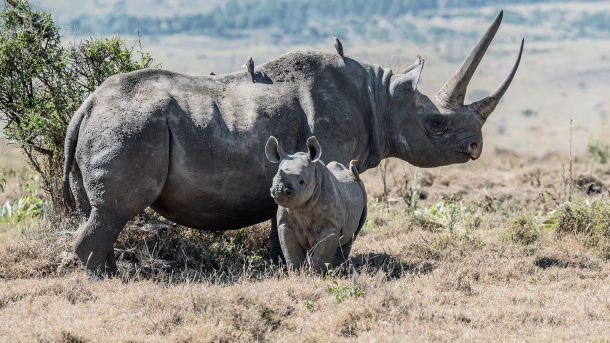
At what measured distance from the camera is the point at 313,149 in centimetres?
662

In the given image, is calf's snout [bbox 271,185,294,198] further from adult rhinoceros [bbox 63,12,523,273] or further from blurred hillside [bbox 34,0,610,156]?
blurred hillside [bbox 34,0,610,156]

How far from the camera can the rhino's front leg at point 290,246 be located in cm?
687

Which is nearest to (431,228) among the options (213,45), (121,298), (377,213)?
(377,213)

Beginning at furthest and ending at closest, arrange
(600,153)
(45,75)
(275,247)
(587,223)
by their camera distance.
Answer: (600,153) → (587,223) → (45,75) → (275,247)

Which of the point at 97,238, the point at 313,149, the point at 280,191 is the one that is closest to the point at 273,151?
the point at 313,149

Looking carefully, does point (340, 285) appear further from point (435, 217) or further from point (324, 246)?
point (435, 217)

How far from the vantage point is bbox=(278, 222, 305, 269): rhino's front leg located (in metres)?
6.87

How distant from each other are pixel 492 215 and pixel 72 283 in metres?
6.91

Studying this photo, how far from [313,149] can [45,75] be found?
13.2 feet

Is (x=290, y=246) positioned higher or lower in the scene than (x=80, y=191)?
lower

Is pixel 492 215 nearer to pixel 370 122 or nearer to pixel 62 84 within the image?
pixel 370 122

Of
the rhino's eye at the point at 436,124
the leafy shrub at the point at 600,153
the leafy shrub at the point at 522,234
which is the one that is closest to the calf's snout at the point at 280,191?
the rhino's eye at the point at 436,124

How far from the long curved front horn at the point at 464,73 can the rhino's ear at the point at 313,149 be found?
266 centimetres

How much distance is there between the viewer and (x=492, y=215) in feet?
36.4
